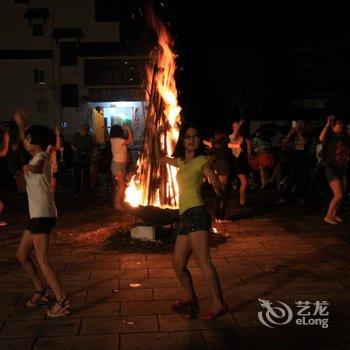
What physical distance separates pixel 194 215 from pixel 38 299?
187 centimetres

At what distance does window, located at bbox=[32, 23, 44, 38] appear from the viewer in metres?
35.3

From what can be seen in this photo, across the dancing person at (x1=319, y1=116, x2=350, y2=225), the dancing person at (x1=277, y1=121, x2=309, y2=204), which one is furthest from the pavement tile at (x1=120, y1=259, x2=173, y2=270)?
the dancing person at (x1=277, y1=121, x2=309, y2=204)

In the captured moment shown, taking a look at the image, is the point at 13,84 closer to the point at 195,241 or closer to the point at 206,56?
the point at 206,56

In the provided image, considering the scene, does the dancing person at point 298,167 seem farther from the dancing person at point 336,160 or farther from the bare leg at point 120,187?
the bare leg at point 120,187

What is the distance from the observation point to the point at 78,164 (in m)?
14.5

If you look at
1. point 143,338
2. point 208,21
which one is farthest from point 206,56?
point 143,338

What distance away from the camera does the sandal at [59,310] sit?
5043 millimetres

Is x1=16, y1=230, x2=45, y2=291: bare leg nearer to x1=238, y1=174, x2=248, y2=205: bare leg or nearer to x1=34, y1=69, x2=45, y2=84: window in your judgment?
x1=238, y1=174, x2=248, y2=205: bare leg

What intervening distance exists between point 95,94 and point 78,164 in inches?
826

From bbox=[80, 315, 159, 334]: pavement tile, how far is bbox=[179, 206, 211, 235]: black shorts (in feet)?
2.90

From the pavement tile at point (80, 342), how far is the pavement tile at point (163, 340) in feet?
0.32

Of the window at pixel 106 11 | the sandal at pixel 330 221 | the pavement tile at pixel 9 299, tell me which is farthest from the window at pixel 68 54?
the pavement tile at pixel 9 299

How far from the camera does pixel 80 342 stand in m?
4.45

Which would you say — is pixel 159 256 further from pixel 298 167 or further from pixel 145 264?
pixel 298 167
